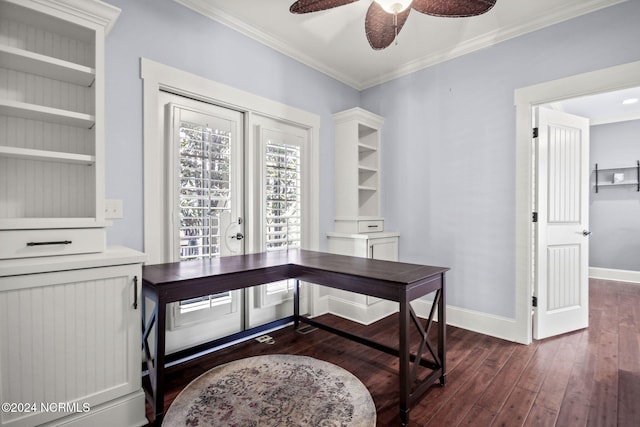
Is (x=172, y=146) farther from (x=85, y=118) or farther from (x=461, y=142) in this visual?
(x=461, y=142)

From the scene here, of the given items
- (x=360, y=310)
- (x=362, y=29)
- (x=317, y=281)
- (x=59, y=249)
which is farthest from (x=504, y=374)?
(x=362, y=29)

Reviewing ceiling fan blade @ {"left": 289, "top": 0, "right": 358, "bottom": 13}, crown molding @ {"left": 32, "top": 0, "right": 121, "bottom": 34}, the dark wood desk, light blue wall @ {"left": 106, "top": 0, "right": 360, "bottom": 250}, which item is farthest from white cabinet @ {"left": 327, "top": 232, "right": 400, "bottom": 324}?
crown molding @ {"left": 32, "top": 0, "right": 121, "bottom": 34}

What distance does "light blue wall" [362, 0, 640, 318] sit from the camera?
8.39 feet

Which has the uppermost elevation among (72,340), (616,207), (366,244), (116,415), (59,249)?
(616,207)

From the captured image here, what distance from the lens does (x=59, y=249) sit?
5.21 ft

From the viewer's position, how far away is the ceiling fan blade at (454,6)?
1779 millimetres

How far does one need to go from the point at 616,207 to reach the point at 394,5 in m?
6.06

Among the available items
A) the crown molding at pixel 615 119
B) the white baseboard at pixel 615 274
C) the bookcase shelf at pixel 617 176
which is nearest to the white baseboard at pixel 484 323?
the white baseboard at pixel 615 274

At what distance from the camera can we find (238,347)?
266 cm

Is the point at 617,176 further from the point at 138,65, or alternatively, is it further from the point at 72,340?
the point at 72,340

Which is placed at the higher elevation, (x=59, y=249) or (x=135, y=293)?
(x=59, y=249)

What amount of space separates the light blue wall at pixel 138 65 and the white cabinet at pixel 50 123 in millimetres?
188

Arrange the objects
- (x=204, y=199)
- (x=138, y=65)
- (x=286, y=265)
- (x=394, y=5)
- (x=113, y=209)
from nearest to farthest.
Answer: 1. (x=394, y=5)
2. (x=113, y=209)
3. (x=138, y=65)
4. (x=286, y=265)
5. (x=204, y=199)

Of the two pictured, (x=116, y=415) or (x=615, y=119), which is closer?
(x=116, y=415)
